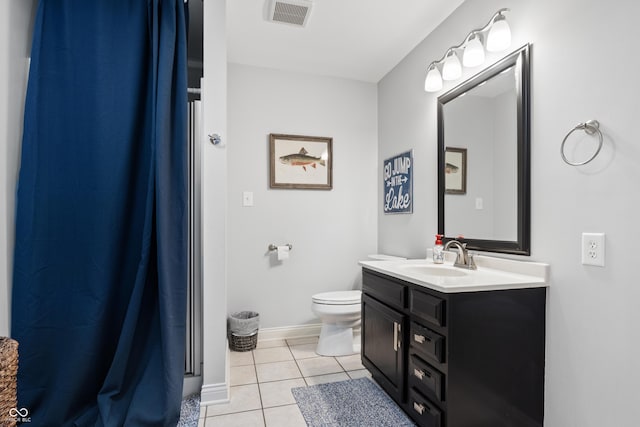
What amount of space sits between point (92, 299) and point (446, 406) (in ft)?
5.65

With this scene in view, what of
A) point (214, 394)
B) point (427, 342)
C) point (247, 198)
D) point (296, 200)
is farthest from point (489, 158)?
point (214, 394)

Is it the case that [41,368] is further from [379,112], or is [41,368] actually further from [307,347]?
[379,112]

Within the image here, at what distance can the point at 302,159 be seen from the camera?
3053mm

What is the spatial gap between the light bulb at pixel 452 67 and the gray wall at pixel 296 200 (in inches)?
47.2

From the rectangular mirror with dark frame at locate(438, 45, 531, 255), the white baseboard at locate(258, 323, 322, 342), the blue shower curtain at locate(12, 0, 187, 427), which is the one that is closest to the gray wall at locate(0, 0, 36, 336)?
the blue shower curtain at locate(12, 0, 187, 427)

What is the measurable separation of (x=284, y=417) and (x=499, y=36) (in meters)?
2.24

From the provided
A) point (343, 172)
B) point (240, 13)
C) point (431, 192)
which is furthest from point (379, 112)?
point (240, 13)

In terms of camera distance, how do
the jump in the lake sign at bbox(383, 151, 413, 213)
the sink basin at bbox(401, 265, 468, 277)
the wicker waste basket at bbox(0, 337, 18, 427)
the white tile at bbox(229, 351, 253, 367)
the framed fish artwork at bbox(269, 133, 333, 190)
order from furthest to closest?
the framed fish artwork at bbox(269, 133, 333, 190)
the jump in the lake sign at bbox(383, 151, 413, 213)
the white tile at bbox(229, 351, 253, 367)
the sink basin at bbox(401, 265, 468, 277)
the wicker waste basket at bbox(0, 337, 18, 427)

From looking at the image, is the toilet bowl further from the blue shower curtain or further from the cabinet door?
the blue shower curtain

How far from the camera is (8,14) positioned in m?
1.57

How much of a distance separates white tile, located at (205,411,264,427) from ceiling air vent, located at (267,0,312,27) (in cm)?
237

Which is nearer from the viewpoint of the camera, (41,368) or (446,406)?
(446,406)

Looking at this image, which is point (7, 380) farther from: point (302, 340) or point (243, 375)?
point (302, 340)

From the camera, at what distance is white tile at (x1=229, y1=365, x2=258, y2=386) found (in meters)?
2.18
